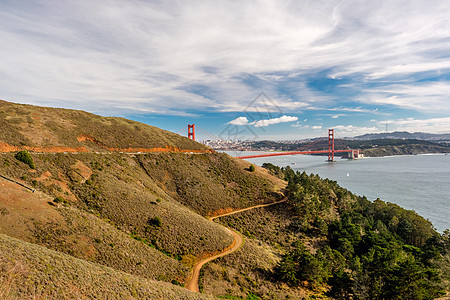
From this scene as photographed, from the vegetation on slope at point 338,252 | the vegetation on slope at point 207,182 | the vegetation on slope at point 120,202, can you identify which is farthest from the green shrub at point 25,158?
the vegetation on slope at point 338,252

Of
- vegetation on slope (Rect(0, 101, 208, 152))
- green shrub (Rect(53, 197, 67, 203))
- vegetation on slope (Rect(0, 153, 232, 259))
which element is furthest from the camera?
vegetation on slope (Rect(0, 101, 208, 152))

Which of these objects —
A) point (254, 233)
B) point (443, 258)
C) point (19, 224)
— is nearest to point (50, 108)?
point (19, 224)

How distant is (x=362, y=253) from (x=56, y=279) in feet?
139

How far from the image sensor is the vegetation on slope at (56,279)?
10.6 meters

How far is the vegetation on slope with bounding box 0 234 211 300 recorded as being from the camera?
10.6 m

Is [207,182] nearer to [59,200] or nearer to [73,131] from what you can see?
[59,200]

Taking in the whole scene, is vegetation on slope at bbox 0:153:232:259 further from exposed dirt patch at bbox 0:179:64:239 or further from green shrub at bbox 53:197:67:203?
exposed dirt patch at bbox 0:179:64:239

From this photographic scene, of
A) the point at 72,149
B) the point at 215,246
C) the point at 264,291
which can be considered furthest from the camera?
the point at 72,149

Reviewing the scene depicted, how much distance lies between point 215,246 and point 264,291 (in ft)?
24.8

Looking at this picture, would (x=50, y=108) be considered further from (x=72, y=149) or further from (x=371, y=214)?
(x=371, y=214)

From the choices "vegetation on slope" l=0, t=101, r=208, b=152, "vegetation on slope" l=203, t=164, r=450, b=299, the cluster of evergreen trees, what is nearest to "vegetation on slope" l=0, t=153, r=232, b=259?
"vegetation on slope" l=203, t=164, r=450, b=299

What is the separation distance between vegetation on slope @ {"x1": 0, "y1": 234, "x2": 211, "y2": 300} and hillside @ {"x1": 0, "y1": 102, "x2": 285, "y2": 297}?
33cm

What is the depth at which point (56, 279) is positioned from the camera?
12141mm

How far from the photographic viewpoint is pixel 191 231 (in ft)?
92.5
